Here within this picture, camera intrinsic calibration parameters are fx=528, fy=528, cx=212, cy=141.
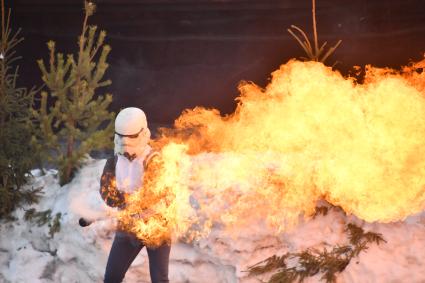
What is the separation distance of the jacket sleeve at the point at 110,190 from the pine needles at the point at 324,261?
173 cm

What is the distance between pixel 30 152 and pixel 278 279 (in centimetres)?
356

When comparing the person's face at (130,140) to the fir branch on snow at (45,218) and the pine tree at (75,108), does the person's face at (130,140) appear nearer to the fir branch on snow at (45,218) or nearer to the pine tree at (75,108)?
the pine tree at (75,108)

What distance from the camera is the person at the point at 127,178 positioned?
484 centimetres

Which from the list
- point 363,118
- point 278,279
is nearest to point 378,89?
point 363,118

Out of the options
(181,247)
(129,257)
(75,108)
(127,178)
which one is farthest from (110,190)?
(75,108)

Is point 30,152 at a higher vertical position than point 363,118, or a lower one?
lower

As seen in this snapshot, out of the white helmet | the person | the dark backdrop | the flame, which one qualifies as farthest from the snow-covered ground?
the dark backdrop

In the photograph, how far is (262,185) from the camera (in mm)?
5961

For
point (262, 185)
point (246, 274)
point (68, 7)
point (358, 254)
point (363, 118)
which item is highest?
point (68, 7)

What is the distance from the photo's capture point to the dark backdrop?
8.98 m

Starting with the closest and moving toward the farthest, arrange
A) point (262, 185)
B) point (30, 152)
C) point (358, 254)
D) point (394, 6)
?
point (358, 254) → point (262, 185) → point (30, 152) → point (394, 6)

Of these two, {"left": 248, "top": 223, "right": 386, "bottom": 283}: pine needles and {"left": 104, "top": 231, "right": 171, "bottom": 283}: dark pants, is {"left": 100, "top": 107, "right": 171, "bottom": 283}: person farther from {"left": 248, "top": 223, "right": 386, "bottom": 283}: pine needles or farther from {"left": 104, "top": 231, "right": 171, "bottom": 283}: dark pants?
{"left": 248, "top": 223, "right": 386, "bottom": 283}: pine needles

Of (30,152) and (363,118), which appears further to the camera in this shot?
(30,152)

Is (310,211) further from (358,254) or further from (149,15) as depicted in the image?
(149,15)
